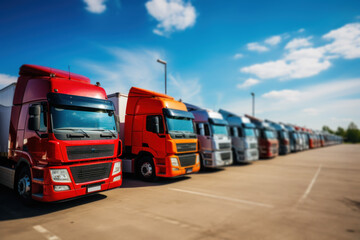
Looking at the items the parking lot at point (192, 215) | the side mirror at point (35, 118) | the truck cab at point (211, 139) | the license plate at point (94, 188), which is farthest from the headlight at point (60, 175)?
the truck cab at point (211, 139)

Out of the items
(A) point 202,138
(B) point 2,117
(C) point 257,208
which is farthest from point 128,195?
(A) point 202,138

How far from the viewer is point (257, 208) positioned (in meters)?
5.40

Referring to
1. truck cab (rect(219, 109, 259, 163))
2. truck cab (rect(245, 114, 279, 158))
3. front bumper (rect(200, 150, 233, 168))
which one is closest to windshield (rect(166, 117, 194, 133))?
front bumper (rect(200, 150, 233, 168))

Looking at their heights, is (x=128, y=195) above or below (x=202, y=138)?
below

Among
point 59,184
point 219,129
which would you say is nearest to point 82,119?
point 59,184

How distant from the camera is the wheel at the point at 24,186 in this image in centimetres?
512

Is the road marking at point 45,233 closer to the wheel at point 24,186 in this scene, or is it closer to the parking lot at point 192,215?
the parking lot at point 192,215

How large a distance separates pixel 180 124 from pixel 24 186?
17.5 ft

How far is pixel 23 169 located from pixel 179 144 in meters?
4.81

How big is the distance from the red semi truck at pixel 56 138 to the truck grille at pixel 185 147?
2.52 metres

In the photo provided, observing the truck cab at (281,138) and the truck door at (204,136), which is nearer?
the truck door at (204,136)

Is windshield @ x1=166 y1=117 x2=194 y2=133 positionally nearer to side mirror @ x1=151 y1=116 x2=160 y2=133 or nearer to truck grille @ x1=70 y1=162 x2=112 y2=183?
side mirror @ x1=151 y1=116 x2=160 y2=133

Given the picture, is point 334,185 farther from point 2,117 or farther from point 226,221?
point 2,117

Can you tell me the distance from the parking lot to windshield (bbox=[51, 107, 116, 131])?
1.94m
